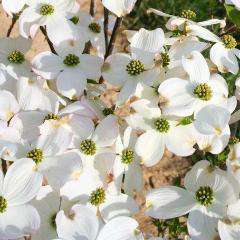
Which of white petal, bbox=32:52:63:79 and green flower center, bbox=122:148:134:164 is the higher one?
white petal, bbox=32:52:63:79

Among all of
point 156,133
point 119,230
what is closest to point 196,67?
point 156,133

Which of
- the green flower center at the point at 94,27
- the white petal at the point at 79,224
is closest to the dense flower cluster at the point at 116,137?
the white petal at the point at 79,224

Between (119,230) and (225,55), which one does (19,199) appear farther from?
(225,55)

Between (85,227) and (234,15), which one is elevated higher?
(234,15)

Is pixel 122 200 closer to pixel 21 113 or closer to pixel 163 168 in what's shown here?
pixel 21 113

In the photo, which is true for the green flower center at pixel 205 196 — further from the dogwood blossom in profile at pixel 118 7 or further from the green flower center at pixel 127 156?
the dogwood blossom in profile at pixel 118 7

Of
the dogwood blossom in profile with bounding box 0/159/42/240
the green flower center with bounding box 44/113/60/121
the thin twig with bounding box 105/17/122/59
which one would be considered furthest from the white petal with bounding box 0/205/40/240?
the thin twig with bounding box 105/17/122/59

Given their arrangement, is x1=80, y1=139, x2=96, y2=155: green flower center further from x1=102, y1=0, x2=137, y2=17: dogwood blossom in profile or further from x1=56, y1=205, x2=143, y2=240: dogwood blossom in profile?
x1=102, y1=0, x2=137, y2=17: dogwood blossom in profile
